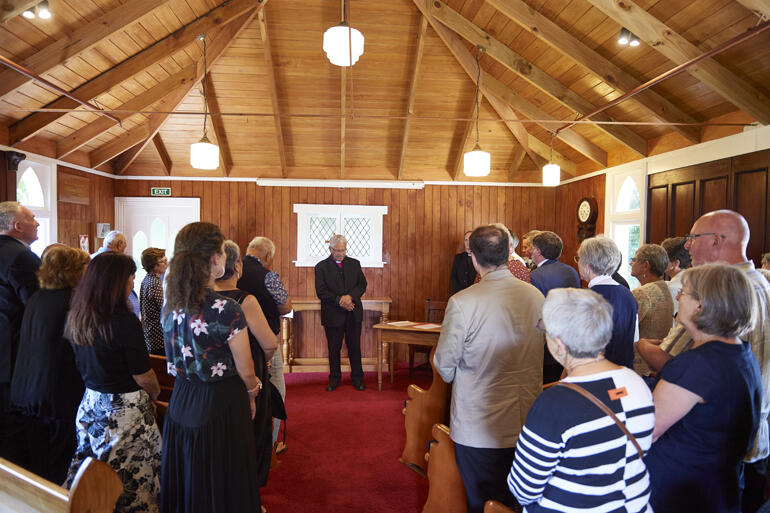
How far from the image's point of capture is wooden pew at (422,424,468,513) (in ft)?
6.88

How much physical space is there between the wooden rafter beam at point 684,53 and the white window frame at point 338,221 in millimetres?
3922

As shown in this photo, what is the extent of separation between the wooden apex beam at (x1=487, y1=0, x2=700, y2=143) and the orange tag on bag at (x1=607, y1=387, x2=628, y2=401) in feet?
11.9

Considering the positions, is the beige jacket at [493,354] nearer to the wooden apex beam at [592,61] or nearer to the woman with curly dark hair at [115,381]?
the woman with curly dark hair at [115,381]

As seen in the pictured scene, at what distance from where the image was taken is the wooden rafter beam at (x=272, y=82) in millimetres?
4561

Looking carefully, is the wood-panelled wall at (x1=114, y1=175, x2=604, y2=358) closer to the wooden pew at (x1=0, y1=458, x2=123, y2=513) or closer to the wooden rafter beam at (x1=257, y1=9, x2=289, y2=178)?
the wooden rafter beam at (x1=257, y1=9, x2=289, y2=178)

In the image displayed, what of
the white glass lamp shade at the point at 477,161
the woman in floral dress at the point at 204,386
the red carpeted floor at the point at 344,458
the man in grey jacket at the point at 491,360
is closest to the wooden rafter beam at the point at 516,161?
the white glass lamp shade at the point at 477,161

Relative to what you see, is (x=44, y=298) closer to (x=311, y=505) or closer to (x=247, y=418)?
(x=247, y=418)

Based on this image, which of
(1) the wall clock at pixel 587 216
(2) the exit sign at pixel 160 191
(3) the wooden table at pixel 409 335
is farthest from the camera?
(2) the exit sign at pixel 160 191

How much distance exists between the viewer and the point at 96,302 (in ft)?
6.28

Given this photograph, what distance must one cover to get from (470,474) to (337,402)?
2.90 m

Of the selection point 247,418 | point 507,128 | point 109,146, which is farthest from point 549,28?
point 109,146

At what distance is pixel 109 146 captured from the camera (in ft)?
19.2

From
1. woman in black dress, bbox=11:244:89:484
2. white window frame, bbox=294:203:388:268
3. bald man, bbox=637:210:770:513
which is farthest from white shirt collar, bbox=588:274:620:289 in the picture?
white window frame, bbox=294:203:388:268

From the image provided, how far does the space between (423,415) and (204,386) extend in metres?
1.62
